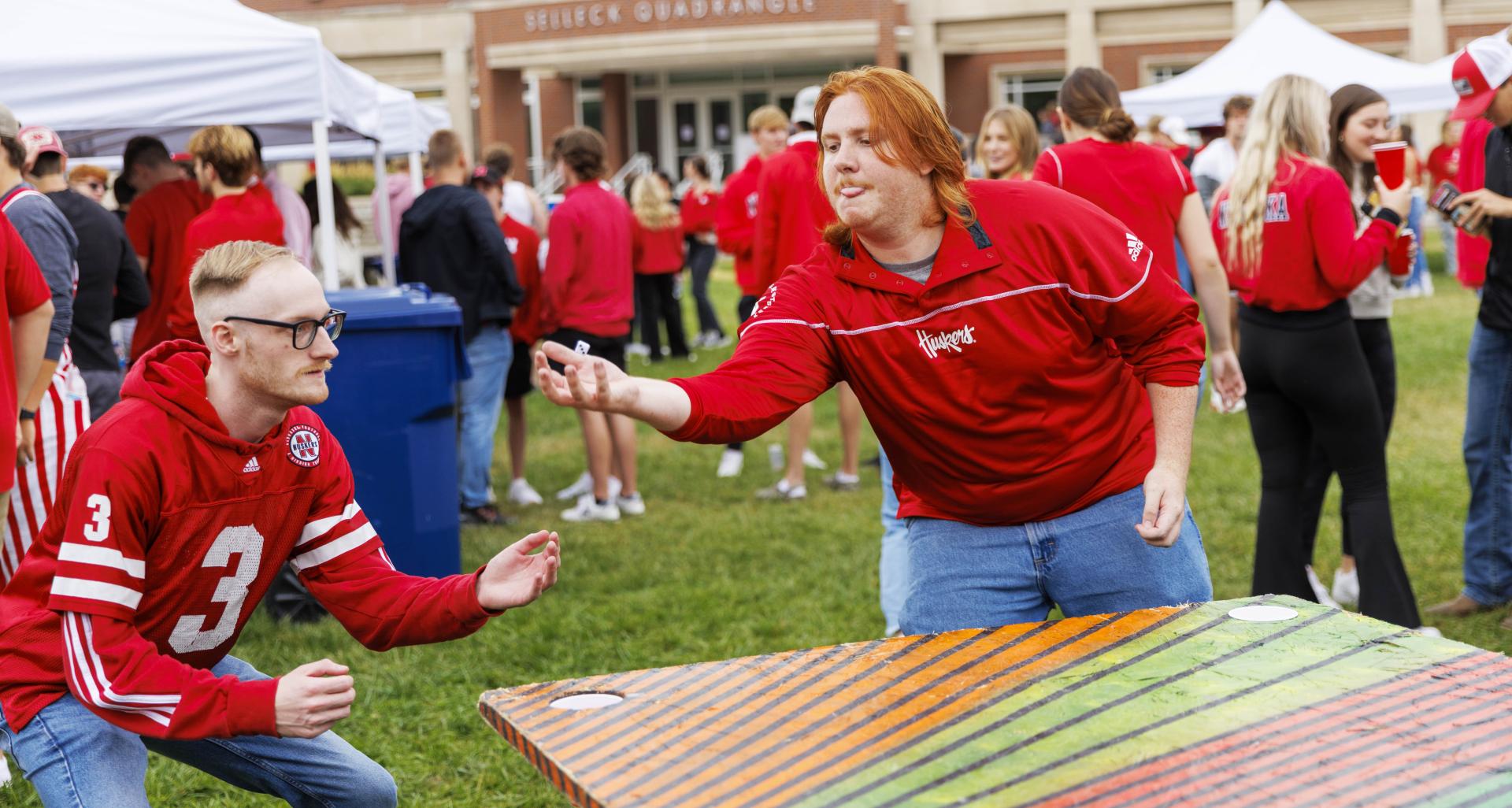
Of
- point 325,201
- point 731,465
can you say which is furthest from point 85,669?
point 731,465

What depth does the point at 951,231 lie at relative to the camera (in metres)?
3.03

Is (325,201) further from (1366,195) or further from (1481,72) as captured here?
(1481,72)

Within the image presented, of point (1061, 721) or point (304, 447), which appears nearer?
point (1061, 721)

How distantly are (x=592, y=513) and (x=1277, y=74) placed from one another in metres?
10.6

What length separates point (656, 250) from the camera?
48.1ft

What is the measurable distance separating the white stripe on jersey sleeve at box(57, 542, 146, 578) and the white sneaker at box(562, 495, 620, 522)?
18.8 feet

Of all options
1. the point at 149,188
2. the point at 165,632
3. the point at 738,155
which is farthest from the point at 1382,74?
the point at 738,155

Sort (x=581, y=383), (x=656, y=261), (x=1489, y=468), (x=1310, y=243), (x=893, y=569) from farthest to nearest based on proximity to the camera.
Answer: (x=656, y=261) < (x=1489, y=468) < (x=893, y=569) < (x=1310, y=243) < (x=581, y=383)

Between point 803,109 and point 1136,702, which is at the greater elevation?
point 803,109

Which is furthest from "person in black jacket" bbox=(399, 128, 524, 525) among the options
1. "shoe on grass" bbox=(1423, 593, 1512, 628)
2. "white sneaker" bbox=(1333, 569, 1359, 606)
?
"shoe on grass" bbox=(1423, 593, 1512, 628)

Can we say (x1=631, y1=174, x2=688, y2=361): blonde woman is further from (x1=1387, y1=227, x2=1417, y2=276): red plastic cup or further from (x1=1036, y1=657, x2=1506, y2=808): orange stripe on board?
(x1=1036, y1=657, x2=1506, y2=808): orange stripe on board

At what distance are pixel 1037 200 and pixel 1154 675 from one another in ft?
3.50

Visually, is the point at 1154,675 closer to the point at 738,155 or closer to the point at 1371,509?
the point at 1371,509

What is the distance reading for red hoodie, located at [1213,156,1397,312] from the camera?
4.97 m
